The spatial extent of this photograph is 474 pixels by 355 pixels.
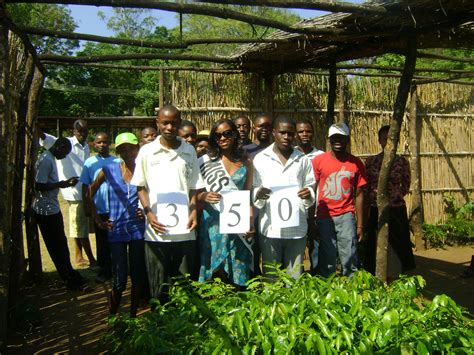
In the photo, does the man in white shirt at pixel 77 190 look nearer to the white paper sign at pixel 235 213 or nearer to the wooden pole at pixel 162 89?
the wooden pole at pixel 162 89

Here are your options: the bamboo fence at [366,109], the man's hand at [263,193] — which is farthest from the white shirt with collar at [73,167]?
the man's hand at [263,193]

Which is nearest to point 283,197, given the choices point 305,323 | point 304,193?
point 304,193

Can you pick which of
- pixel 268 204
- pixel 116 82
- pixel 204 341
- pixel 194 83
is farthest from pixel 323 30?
pixel 116 82

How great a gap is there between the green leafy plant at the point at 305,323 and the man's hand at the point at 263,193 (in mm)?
1438

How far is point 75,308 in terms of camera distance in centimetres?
538

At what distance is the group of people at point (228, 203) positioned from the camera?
3977mm

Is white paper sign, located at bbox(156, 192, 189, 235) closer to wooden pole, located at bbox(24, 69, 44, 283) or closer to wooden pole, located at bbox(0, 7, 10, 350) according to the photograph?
wooden pole, located at bbox(0, 7, 10, 350)

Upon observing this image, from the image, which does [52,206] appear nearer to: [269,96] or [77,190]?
[77,190]

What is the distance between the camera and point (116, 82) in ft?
107

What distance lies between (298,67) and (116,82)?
2773 centimetres

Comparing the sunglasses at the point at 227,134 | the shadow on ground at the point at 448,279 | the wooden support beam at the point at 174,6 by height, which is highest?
the wooden support beam at the point at 174,6

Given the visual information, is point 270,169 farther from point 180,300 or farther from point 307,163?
point 180,300

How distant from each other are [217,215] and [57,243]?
107 inches

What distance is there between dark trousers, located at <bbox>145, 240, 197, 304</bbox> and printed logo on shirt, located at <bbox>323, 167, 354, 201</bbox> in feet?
5.04
